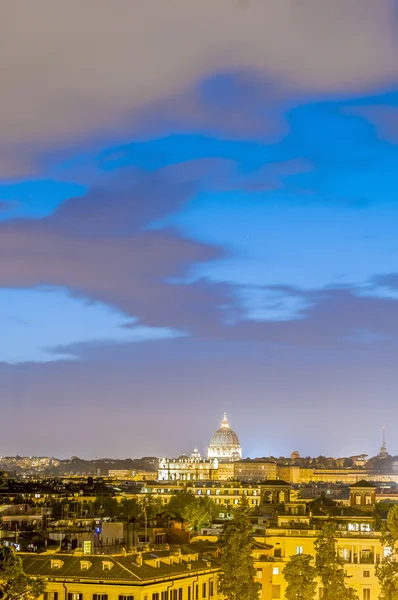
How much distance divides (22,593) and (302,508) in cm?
5696

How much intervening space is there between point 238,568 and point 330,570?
5027mm

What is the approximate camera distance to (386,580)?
69.3 metres

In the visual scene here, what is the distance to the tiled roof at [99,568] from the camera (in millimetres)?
67750

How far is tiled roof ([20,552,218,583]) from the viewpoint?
67.8m

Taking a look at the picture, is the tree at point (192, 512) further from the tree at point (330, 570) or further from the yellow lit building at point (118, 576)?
the yellow lit building at point (118, 576)

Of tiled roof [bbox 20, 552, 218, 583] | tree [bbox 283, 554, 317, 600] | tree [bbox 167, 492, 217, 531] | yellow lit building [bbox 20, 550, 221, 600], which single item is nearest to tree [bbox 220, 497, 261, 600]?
yellow lit building [bbox 20, 550, 221, 600]

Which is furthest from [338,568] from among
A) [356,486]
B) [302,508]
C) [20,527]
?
[356,486]

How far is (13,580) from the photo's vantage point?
47.6 m

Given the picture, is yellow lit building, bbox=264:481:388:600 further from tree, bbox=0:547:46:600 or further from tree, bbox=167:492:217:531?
tree, bbox=167:492:217:531

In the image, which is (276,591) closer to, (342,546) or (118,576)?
(342,546)

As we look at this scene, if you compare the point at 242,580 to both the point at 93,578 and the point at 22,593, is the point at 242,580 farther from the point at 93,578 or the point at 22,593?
the point at 22,593

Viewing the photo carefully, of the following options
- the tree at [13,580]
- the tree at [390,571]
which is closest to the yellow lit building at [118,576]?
the tree at [390,571]

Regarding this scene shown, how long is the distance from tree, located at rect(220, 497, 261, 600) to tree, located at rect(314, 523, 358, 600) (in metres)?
3.69

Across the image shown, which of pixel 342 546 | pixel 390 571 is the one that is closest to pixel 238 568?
pixel 390 571
